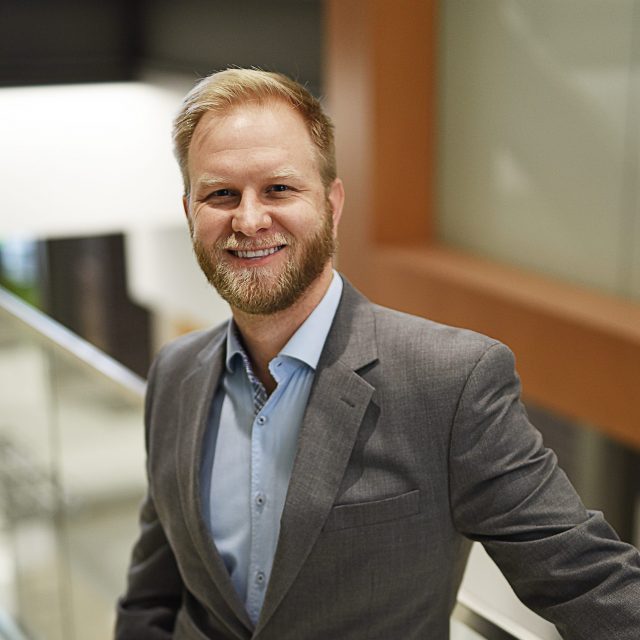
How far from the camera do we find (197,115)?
1.39 meters

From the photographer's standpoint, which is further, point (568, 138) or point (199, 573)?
point (568, 138)

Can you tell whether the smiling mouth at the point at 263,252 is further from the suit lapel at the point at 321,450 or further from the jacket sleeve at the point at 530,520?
the jacket sleeve at the point at 530,520

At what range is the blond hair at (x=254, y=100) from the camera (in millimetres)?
1362

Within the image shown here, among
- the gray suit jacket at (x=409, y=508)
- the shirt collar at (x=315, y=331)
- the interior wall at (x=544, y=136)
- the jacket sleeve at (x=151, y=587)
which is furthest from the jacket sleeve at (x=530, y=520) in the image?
the interior wall at (x=544, y=136)

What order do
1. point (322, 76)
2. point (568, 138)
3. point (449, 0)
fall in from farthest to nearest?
point (322, 76)
point (449, 0)
point (568, 138)

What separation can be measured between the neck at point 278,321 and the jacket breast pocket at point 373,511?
0.26m

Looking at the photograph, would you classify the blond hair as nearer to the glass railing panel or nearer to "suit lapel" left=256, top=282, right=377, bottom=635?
"suit lapel" left=256, top=282, right=377, bottom=635

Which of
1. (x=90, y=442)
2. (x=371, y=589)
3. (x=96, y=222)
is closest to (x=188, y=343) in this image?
(x=371, y=589)

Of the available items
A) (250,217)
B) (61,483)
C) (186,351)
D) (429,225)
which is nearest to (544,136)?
(429,225)

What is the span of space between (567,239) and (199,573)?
3754mm

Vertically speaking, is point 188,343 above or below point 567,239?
above

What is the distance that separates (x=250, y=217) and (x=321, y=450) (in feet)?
1.07

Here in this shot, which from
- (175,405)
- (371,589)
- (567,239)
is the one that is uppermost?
(175,405)

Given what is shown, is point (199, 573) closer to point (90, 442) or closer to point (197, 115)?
point (197, 115)
